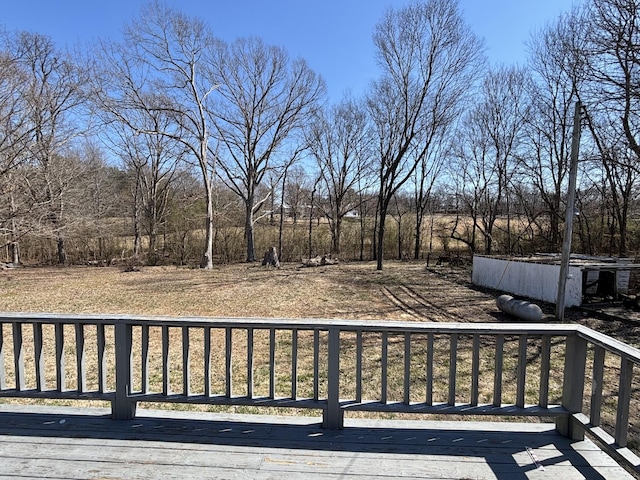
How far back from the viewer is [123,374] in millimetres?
2336

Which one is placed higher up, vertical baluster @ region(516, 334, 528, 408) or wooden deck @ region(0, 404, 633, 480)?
vertical baluster @ region(516, 334, 528, 408)

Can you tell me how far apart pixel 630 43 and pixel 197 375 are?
30.1 ft

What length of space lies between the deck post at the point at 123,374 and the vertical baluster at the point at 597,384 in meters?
2.58

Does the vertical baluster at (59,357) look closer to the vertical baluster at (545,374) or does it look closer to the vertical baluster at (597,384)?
the vertical baluster at (545,374)

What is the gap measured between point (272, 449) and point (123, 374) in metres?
1.04

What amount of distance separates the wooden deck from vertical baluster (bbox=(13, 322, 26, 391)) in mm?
208

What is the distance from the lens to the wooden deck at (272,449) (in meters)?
1.85

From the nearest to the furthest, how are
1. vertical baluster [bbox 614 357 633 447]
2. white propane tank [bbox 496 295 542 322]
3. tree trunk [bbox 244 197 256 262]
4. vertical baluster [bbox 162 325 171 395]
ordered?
vertical baluster [bbox 614 357 633 447]
vertical baluster [bbox 162 325 171 395]
white propane tank [bbox 496 295 542 322]
tree trunk [bbox 244 197 256 262]

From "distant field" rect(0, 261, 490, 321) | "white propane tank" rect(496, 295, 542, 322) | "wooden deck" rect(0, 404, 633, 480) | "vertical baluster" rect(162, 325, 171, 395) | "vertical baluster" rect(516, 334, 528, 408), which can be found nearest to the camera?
"wooden deck" rect(0, 404, 633, 480)

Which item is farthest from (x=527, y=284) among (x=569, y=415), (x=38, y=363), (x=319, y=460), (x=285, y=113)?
(x=285, y=113)

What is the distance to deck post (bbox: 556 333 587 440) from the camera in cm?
217

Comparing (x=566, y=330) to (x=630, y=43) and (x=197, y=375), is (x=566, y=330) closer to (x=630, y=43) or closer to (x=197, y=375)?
(x=197, y=375)

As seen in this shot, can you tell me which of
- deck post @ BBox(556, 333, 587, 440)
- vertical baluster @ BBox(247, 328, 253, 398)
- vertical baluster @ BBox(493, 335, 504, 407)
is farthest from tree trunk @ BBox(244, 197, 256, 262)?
Answer: deck post @ BBox(556, 333, 587, 440)

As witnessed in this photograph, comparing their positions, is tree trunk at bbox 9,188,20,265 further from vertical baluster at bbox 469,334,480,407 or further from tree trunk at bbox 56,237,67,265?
vertical baluster at bbox 469,334,480,407
